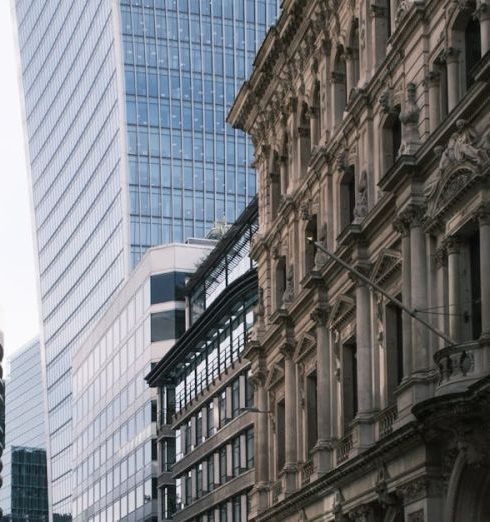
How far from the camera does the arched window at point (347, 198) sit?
50062mm

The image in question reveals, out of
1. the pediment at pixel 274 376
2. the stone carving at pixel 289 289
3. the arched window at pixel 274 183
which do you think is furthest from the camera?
the arched window at pixel 274 183

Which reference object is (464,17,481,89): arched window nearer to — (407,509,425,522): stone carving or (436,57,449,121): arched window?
(436,57,449,121): arched window

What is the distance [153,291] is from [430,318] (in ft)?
271

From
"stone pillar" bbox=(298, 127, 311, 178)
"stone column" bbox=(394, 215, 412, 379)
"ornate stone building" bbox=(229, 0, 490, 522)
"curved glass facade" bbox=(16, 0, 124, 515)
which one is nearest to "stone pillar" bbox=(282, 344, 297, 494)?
"ornate stone building" bbox=(229, 0, 490, 522)

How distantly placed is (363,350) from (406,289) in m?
4.93

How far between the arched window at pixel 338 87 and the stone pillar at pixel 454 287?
13.4 metres

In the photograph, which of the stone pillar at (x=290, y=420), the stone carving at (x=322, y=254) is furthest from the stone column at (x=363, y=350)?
the stone pillar at (x=290, y=420)

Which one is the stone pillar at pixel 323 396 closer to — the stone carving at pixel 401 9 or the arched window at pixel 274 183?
the arched window at pixel 274 183

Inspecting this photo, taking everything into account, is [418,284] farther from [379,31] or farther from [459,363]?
[379,31]

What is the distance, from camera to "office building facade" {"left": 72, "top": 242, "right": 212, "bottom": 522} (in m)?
117

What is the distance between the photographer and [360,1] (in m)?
48.8

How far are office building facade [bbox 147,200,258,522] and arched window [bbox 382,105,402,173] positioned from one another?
35169 mm

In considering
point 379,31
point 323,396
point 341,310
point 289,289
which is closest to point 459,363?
point 341,310

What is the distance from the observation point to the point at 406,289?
4162cm
